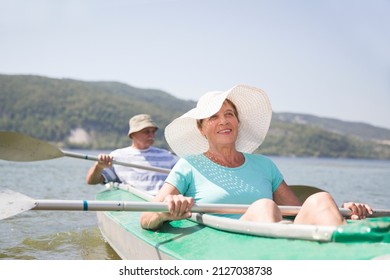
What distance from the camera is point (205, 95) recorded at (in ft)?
10.3

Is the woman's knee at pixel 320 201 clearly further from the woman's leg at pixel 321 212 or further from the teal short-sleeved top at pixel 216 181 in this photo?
the teal short-sleeved top at pixel 216 181

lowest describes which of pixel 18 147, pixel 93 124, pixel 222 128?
pixel 93 124

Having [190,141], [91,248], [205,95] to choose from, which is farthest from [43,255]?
[205,95]

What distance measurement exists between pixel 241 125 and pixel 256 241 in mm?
1221

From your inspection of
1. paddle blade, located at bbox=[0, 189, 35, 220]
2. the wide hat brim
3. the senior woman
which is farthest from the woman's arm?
paddle blade, located at bbox=[0, 189, 35, 220]

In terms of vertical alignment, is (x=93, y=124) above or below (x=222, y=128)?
below

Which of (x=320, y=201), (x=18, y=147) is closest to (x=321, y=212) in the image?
(x=320, y=201)

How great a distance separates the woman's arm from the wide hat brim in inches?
21.4

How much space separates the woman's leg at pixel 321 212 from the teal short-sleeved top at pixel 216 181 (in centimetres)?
46

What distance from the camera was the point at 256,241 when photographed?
2.36 m

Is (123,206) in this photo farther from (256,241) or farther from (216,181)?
(256,241)

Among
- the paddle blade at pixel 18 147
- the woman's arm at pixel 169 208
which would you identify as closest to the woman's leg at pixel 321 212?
the woman's arm at pixel 169 208

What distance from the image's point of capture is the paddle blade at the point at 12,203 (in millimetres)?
2761
